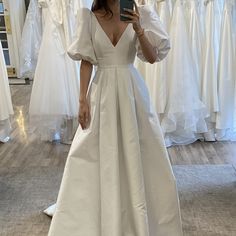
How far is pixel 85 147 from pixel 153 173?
0.34m

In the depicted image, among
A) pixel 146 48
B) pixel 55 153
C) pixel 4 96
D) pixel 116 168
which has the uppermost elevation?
pixel 146 48

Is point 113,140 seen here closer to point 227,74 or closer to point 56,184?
point 56,184

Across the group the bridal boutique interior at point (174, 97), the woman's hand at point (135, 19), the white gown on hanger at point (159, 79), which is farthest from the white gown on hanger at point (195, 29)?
the woman's hand at point (135, 19)

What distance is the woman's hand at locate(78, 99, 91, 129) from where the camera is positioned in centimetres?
156

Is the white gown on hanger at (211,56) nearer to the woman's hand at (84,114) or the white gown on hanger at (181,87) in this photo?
the white gown on hanger at (181,87)

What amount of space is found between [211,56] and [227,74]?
0.67ft

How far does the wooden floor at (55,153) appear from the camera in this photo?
2779 mm

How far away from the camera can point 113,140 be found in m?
1.52

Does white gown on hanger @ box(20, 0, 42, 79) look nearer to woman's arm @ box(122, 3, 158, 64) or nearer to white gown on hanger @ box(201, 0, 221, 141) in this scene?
white gown on hanger @ box(201, 0, 221, 141)

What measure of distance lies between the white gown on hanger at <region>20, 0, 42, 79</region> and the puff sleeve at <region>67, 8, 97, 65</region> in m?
4.08

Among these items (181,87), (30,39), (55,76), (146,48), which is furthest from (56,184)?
(30,39)

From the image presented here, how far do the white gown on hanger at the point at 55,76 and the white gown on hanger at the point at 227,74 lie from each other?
47.0 inches

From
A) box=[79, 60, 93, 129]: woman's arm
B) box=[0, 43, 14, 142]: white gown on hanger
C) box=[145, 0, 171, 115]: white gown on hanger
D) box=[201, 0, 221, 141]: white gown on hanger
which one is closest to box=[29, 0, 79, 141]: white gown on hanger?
box=[0, 43, 14, 142]: white gown on hanger

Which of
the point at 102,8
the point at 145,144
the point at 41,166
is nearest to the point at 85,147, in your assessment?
the point at 145,144
